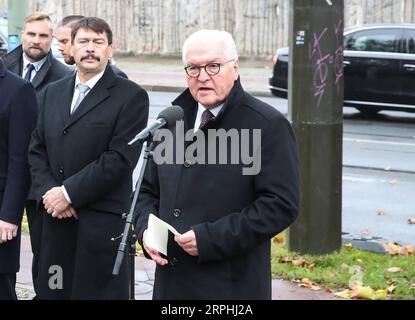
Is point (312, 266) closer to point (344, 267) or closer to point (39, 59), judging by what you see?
point (344, 267)

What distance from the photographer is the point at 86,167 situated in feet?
18.8

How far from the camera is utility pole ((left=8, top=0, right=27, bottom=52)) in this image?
10922mm

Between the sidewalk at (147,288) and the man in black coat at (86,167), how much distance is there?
4.19 ft

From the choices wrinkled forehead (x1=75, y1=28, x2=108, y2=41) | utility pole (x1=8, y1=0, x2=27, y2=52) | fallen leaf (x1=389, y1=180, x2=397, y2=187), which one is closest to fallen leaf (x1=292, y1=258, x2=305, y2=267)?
wrinkled forehead (x1=75, y1=28, x2=108, y2=41)

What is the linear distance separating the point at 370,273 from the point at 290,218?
3416mm

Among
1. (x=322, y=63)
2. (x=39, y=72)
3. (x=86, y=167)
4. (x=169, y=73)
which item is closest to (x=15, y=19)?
(x=39, y=72)

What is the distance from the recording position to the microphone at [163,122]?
437cm

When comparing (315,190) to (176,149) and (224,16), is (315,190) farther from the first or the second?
(224,16)

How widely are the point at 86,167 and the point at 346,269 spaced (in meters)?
2.86

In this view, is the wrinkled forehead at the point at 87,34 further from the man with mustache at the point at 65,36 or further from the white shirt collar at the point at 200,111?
the man with mustache at the point at 65,36

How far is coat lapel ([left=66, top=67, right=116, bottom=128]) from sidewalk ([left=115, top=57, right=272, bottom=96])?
1711 centimetres
